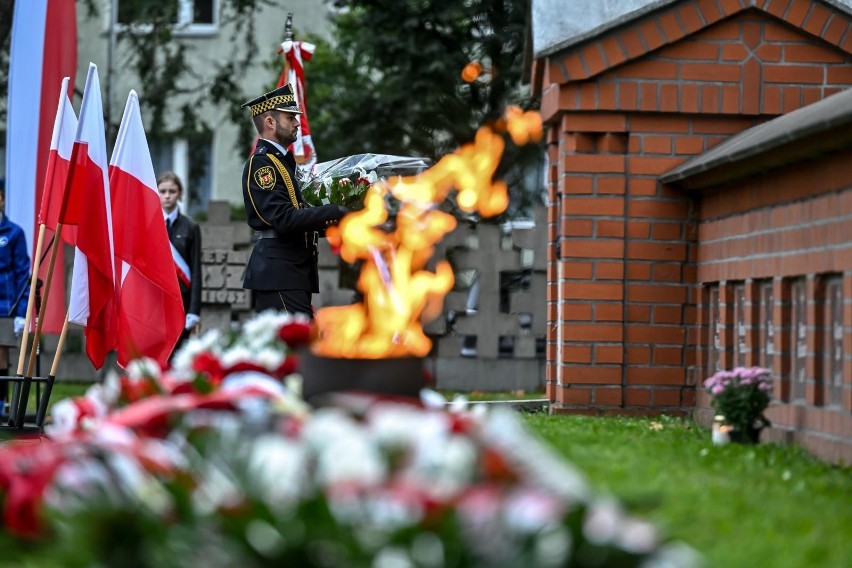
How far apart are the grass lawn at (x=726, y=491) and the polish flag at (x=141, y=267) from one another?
2662 mm

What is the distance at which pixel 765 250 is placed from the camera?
25.8 feet

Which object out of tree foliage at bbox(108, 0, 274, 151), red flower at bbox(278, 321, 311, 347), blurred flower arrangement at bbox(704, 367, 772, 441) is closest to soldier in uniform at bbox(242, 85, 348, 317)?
blurred flower arrangement at bbox(704, 367, 772, 441)

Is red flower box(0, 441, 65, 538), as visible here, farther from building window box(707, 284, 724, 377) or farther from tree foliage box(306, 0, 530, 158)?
tree foliage box(306, 0, 530, 158)

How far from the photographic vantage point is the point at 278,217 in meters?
9.18

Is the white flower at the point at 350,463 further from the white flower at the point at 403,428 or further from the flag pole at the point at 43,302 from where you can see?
the flag pole at the point at 43,302

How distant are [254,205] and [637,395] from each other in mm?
2566

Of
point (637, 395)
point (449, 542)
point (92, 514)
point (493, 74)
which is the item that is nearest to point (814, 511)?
point (449, 542)

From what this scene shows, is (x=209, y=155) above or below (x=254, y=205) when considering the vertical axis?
above

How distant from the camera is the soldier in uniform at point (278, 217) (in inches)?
361

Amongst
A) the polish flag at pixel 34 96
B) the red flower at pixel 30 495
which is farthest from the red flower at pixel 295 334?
the polish flag at pixel 34 96

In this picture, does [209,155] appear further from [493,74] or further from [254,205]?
[254,205]

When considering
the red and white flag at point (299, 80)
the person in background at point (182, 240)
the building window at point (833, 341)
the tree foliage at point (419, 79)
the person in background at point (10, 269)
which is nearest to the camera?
the building window at point (833, 341)

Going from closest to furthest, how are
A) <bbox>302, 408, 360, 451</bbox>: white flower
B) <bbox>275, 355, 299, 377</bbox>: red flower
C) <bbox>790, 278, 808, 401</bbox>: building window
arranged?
<bbox>302, 408, 360, 451</bbox>: white flower
<bbox>275, 355, 299, 377</bbox>: red flower
<bbox>790, 278, 808, 401</bbox>: building window

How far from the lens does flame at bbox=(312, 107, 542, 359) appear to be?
19.6 feet
